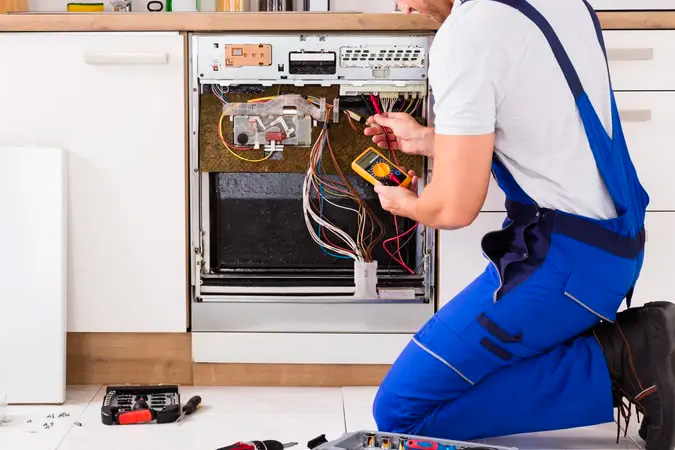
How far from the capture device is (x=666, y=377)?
1671 mm

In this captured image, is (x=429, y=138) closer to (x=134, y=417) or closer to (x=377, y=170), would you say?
(x=377, y=170)

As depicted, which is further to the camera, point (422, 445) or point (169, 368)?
point (169, 368)

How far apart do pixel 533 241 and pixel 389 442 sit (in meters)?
0.46

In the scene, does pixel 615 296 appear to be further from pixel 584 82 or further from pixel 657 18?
pixel 657 18

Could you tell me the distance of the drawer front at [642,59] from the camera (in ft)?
7.24

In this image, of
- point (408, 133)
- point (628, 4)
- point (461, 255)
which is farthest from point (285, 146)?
point (628, 4)

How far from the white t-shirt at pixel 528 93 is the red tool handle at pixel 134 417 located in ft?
→ 3.23

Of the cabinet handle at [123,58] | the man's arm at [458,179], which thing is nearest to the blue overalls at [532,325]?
the man's arm at [458,179]

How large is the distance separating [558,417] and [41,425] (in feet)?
3.81

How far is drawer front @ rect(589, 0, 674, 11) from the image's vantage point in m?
2.70

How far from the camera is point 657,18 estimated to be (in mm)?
2207

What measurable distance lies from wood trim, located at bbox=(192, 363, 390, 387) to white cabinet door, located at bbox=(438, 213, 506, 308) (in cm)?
28

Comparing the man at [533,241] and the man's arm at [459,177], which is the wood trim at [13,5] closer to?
the man at [533,241]

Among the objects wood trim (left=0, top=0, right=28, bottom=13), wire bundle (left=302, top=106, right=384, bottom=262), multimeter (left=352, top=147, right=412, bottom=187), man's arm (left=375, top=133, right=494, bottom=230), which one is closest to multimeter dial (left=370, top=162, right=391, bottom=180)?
multimeter (left=352, top=147, right=412, bottom=187)
